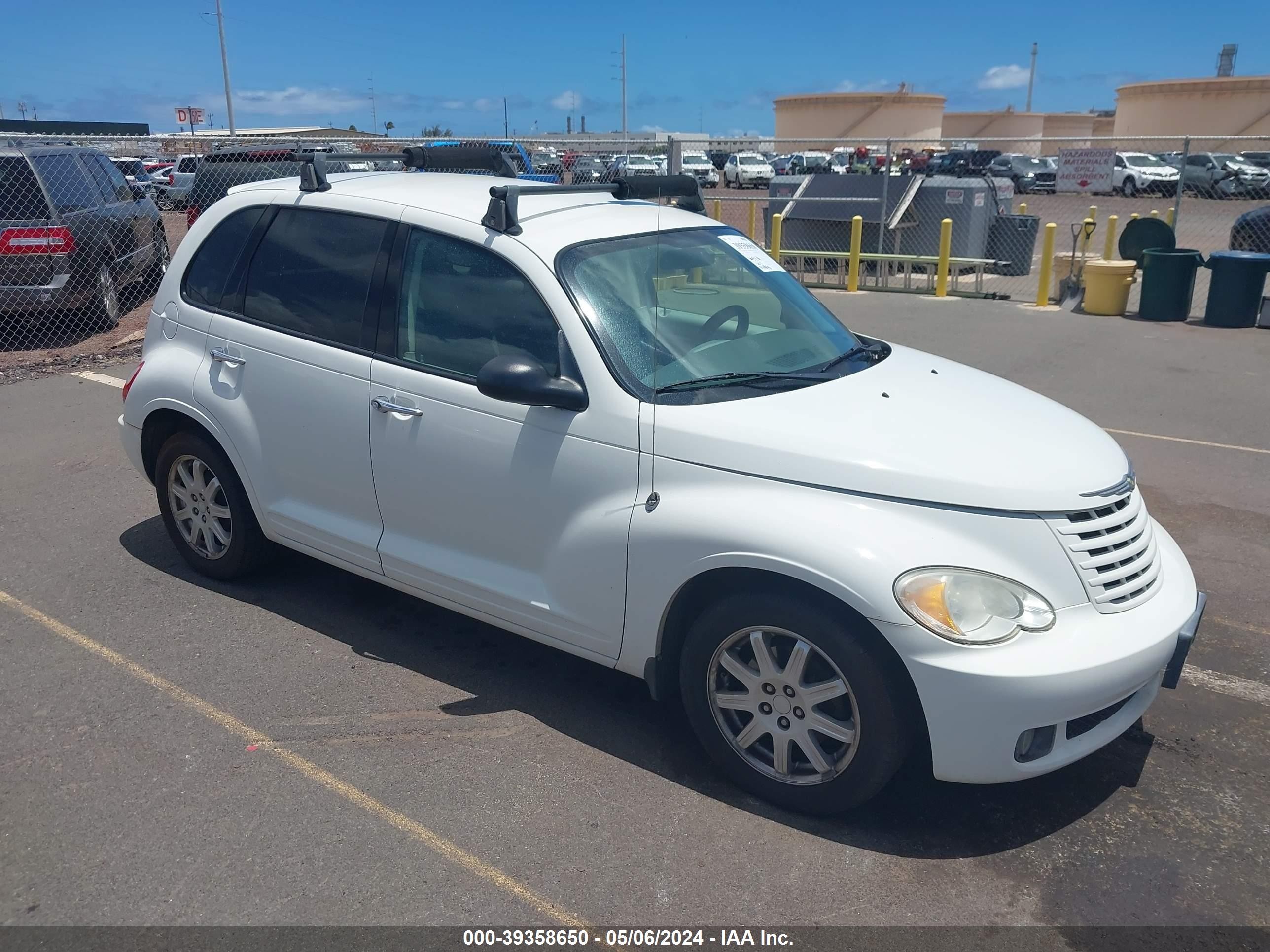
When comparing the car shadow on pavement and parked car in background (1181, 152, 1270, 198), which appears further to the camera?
parked car in background (1181, 152, 1270, 198)

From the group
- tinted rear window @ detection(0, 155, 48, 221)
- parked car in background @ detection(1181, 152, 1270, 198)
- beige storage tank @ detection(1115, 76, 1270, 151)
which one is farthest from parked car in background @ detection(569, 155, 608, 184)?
beige storage tank @ detection(1115, 76, 1270, 151)

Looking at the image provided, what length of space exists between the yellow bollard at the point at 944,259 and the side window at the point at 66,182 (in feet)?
35.1

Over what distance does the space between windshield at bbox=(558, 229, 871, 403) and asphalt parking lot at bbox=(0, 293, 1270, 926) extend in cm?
101

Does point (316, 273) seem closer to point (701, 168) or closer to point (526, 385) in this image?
point (526, 385)

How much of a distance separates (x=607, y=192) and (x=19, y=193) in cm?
801

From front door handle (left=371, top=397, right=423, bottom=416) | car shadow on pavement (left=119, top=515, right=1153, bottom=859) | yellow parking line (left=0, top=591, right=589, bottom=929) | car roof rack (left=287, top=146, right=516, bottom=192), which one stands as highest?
car roof rack (left=287, top=146, right=516, bottom=192)

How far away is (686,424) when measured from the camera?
11.0ft

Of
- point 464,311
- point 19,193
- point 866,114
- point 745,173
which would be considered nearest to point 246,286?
point 464,311

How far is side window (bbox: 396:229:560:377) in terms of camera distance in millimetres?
3711

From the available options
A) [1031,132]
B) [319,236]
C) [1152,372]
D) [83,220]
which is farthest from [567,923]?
[1031,132]

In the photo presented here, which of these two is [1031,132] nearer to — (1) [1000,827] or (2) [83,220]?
(2) [83,220]

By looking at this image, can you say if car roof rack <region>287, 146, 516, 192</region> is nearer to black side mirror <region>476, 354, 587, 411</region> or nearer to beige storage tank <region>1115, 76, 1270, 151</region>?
black side mirror <region>476, 354, 587, 411</region>

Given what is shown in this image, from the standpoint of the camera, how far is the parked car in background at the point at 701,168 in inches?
1454

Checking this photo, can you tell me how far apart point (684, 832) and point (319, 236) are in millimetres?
2828
